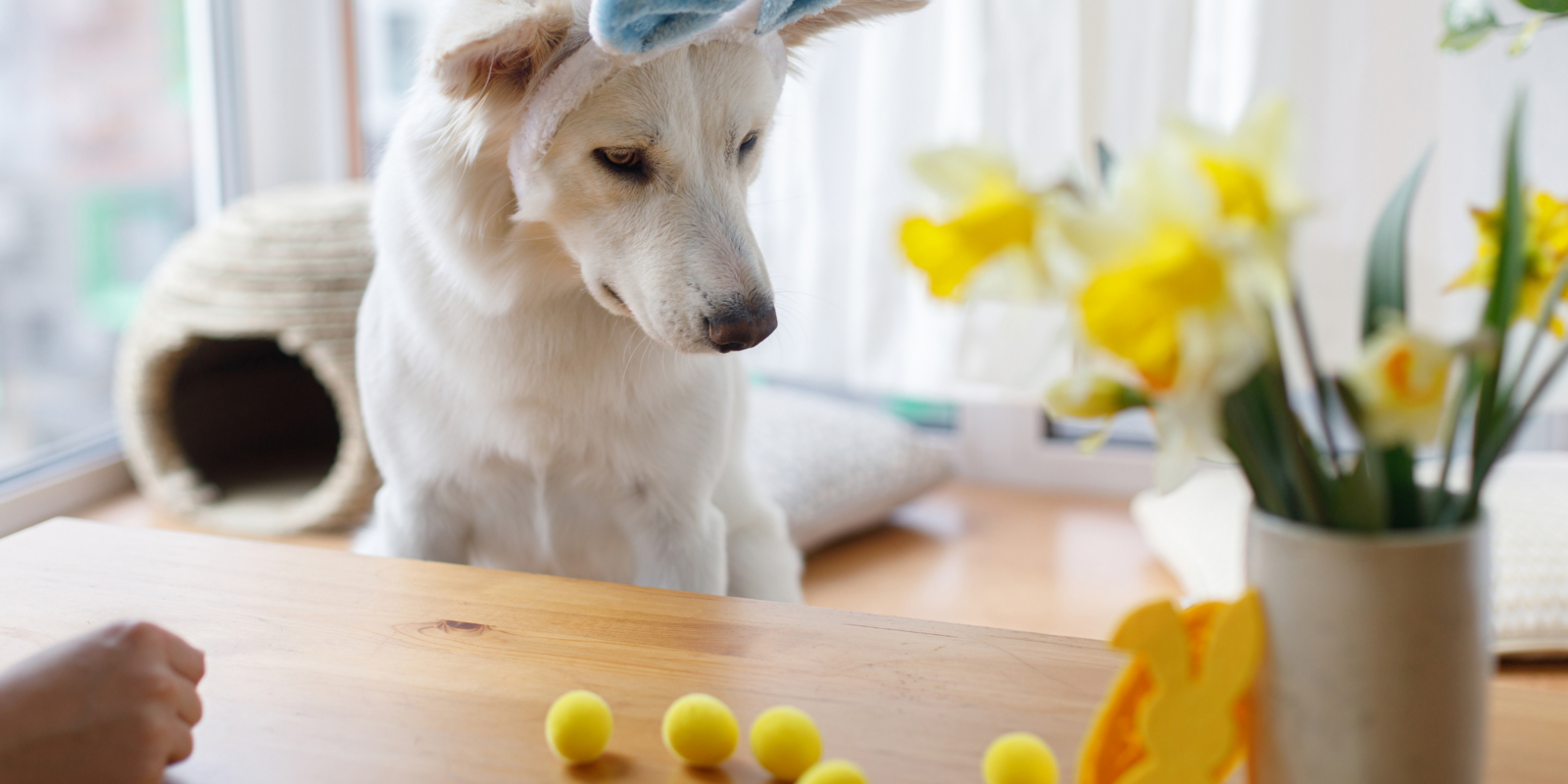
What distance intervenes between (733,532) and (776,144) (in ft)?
4.10

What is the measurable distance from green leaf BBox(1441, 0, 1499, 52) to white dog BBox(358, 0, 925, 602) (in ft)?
1.33

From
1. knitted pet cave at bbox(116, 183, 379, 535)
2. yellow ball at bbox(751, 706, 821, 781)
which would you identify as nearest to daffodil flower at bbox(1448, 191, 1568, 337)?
yellow ball at bbox(751, 706, 821, 781)

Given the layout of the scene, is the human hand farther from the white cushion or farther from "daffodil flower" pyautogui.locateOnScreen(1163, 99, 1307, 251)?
the white cushion

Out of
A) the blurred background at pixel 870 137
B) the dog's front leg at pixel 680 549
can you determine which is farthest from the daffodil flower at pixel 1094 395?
the blurred background at pixel 870 137

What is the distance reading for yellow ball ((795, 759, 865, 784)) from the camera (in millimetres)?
507

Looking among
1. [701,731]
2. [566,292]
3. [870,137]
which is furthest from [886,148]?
[701,731]

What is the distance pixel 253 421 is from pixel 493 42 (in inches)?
74.2

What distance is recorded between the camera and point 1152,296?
35 centimetres

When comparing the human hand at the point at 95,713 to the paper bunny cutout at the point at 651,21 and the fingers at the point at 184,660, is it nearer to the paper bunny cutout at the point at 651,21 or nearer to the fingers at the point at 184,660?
the fingers at the point at 184,660

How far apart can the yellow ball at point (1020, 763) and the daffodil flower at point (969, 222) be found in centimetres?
24

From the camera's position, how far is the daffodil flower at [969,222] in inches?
15.1

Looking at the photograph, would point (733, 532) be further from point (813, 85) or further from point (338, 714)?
Result: point (813, 85)

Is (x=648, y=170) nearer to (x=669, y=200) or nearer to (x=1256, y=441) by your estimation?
(x=669, y=200)

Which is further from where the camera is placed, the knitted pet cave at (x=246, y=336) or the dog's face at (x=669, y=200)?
the knitted pet cave at (x=246, y=336)
